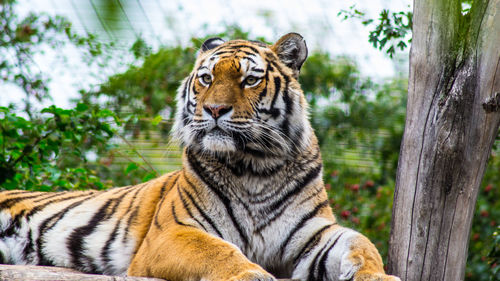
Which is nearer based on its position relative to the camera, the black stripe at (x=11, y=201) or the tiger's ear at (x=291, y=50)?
the tiger's ear at (x=291, y=50)

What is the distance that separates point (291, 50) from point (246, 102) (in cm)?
50

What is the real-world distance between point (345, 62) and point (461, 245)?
4.32 metres

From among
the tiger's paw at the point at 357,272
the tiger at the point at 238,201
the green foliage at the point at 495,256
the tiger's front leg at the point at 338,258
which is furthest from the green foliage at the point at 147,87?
the tiger's paw at the point at 357,272

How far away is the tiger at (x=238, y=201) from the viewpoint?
240 cm

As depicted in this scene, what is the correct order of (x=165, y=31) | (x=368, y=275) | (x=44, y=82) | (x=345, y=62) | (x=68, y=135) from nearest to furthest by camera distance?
(x=368, y=275) → (x=68, y=135) → (x=44, y=82) → (x=165, y=31) → (x=345, y=62)

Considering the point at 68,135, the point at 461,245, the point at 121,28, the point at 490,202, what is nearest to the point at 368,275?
the point at 461,245

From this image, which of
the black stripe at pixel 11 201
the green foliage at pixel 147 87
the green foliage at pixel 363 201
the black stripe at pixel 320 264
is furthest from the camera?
the green foliage at pixel 147 87

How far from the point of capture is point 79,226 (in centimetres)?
309

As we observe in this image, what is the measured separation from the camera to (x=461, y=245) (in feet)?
7.91

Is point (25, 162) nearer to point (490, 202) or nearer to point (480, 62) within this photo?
point (480, 62)

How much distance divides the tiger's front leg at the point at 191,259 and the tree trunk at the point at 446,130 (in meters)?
0.81

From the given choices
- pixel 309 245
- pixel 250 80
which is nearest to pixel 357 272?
pixel 309 245

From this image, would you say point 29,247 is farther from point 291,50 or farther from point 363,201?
point 363,201

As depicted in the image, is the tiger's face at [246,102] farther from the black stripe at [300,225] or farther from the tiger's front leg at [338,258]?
the tiger's front leg at [338,258]
